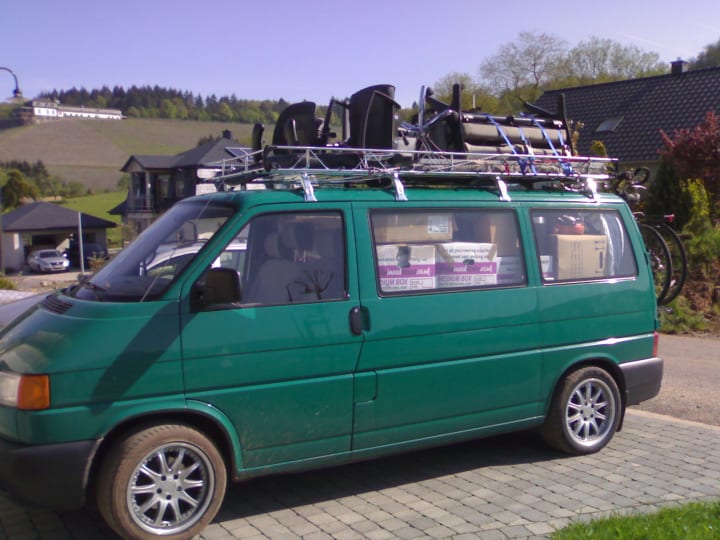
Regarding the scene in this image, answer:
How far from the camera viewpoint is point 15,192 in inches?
2835

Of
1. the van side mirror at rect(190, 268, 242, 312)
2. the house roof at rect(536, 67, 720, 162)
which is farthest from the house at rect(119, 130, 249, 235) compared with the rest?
the van side mirror at rect(190, 268, 242, 312)

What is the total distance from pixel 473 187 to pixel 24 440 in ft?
11.6

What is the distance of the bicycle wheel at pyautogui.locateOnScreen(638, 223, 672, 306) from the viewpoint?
8461 mm

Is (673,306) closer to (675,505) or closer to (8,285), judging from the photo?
(675,505)

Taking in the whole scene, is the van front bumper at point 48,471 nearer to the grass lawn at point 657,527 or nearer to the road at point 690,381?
the grass lawn at point 657,527

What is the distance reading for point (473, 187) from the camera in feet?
19.0

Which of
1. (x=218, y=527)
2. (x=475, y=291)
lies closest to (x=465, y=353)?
(x=475, y=291)

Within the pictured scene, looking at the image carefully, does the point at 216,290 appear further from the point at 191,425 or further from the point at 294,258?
the point at 191,425

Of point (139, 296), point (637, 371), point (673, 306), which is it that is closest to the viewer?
point (139, 296)

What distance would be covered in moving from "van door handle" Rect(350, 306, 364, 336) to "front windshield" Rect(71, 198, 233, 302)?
1.01 meters

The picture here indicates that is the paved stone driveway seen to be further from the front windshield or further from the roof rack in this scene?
the roof rack

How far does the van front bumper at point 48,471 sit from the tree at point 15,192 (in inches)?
2880

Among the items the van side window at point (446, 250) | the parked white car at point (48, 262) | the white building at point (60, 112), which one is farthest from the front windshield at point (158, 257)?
the white building at point (60, 112)

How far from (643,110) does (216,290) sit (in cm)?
2785
